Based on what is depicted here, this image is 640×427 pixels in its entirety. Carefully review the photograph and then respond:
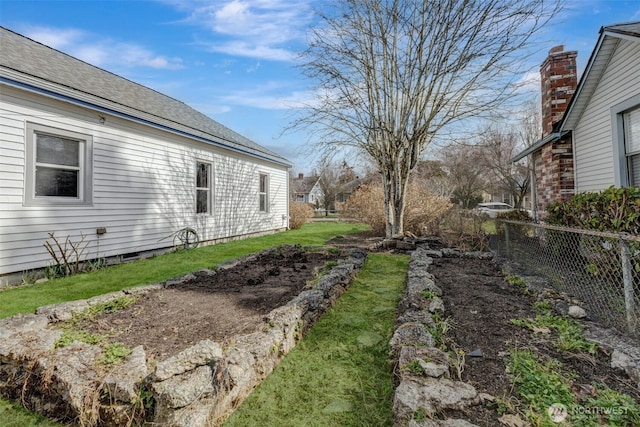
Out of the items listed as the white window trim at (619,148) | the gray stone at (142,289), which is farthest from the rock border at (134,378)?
the white window trim at (619,148)

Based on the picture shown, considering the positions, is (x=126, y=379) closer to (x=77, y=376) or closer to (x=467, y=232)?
(x=77, y=376)

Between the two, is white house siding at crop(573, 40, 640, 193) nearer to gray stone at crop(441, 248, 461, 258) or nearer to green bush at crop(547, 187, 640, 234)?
green bush at crop(547, 187, 640, 234)

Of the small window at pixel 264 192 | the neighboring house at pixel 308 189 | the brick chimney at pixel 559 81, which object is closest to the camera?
the brick chimney at pixel 559 81

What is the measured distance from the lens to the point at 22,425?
1879 mm

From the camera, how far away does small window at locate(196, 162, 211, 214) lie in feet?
29.9

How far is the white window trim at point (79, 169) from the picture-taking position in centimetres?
505

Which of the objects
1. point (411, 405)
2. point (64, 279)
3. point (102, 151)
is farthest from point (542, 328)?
point (102, 151)

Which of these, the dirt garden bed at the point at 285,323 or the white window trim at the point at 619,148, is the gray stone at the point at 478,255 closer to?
the dirt garden bed at the point at 285,323

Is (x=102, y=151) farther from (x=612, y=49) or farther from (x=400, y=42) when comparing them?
(x=612, y=49)

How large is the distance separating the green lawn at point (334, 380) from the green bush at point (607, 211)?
3194 mm

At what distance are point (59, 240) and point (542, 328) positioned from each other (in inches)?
284

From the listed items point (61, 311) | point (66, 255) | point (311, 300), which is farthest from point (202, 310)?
point (66, 255)

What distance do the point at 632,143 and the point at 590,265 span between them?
2.75 meters

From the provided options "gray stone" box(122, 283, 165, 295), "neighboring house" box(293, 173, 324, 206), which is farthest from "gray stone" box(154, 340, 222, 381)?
"neighboring house" box(293, 173, 324, 206)
